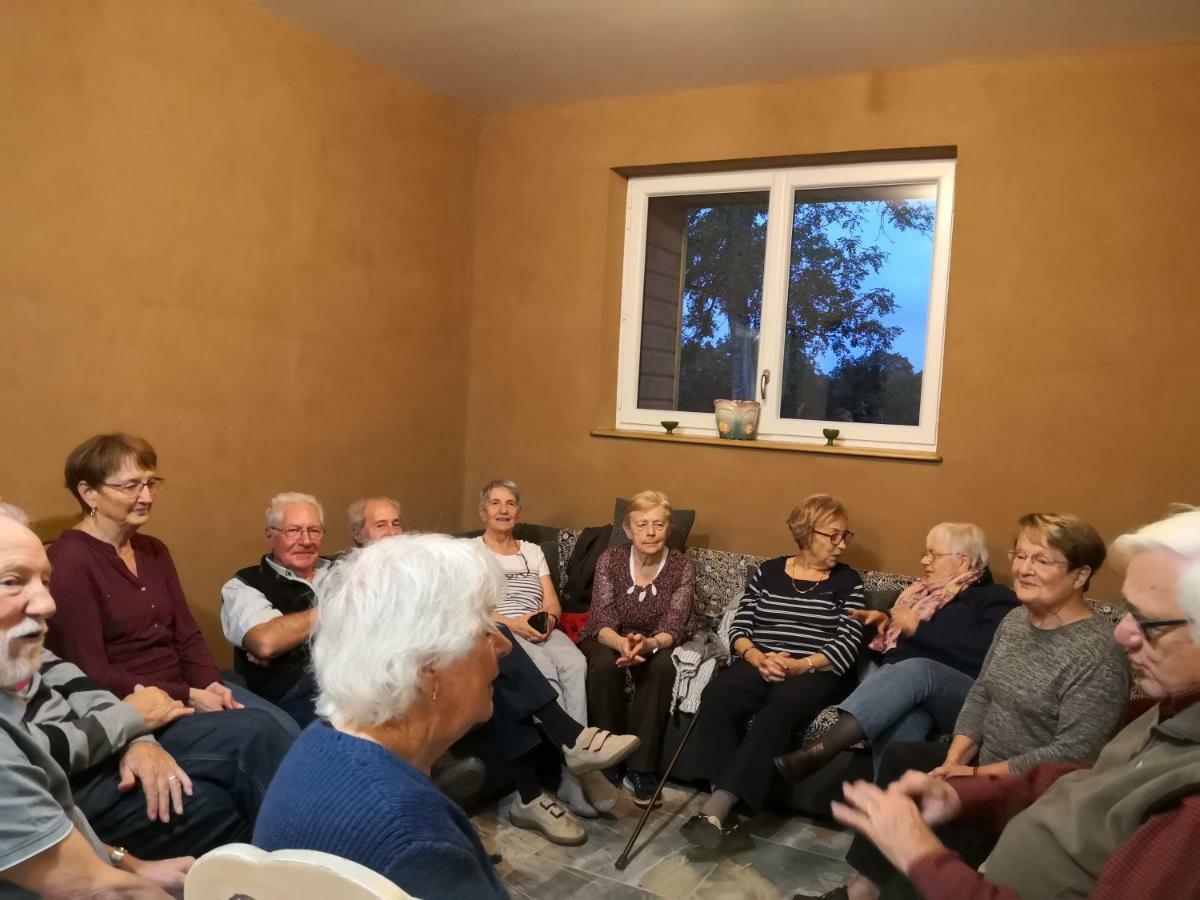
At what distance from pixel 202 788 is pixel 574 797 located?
138cm

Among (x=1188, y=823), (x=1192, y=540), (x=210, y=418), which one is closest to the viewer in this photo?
(x=1188, y=823)

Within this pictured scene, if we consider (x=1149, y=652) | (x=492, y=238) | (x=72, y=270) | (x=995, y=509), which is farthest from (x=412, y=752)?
(x=492, y=238)

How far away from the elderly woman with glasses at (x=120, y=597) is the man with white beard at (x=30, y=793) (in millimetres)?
841

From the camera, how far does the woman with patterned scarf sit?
306 cm

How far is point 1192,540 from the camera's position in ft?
5.03

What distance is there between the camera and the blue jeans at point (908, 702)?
10.0 feet

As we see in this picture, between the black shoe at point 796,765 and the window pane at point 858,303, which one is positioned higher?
the window pane at point 858,303

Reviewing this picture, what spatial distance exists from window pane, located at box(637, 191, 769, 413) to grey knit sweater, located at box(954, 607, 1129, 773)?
2298 mm

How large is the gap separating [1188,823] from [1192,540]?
18.3 inches

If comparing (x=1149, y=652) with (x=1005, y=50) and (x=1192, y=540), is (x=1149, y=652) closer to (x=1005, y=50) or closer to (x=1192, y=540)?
(x=1192, y=540)

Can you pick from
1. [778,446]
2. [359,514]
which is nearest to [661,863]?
[359,514]

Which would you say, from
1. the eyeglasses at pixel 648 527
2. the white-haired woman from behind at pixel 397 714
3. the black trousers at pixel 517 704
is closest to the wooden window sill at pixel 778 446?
the eyeglasses at pixel 648 527

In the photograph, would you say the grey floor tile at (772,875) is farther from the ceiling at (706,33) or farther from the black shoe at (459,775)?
the ceiling at (706,33)

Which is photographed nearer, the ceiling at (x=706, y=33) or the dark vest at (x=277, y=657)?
the dark vest at (x=277, y=657)
